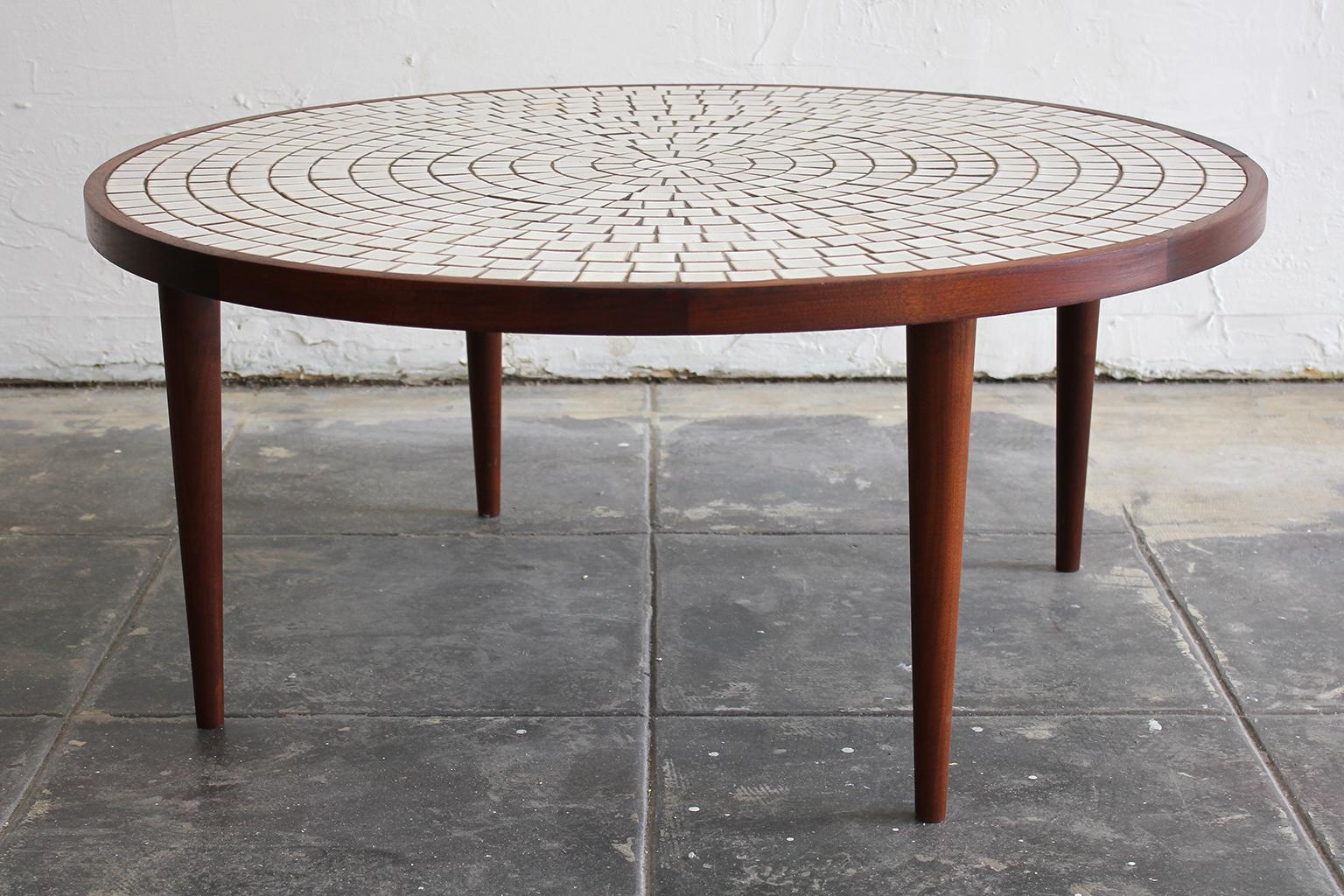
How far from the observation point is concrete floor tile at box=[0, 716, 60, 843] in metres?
1.60

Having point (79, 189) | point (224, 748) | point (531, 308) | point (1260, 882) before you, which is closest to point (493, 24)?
point (79, 189)

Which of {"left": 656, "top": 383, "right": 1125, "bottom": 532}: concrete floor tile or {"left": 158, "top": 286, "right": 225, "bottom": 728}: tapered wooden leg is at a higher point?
{"left": 158, "top": 286, "right": 225, "bottom": 728}: tapered wooden leg

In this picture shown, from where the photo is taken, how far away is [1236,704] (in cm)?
179

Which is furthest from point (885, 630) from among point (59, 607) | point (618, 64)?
point (618, 64)

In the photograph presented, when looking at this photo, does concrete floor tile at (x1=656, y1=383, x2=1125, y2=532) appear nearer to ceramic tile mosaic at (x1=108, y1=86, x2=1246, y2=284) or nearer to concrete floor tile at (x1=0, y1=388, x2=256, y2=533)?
ceramic tile mosaic at (x1=108, y1=86, x2=1246, y2=284)

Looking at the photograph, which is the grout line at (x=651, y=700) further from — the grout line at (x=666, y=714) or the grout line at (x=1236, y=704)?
the grout line at (x=1236, y=704)

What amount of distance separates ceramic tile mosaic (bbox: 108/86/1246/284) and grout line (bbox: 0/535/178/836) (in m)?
0.64

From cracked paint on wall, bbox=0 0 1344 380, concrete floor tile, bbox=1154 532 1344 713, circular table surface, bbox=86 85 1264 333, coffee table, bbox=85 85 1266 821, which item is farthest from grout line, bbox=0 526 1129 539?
cracked paint on wall, bbox=0 0 1344 380

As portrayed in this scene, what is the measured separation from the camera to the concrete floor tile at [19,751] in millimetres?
1601

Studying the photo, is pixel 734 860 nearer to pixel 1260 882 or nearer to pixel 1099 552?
pixel 1260 882

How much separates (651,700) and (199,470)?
60cm

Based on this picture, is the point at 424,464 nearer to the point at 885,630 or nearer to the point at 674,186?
the point at 885,630

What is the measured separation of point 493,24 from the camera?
9.71 ft

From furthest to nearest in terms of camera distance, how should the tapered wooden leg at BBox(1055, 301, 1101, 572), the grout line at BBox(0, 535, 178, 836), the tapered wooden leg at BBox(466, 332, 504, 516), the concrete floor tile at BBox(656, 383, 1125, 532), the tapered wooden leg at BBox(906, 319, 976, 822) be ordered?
the concrete floor tile at BBox(656, 383, 1125, 532) → the tapered wooden leg at BBox(466, 332, 504, 516) → the tapered wooden leg at BBox(1055, 301, 1101, 572) → the grout line at BBox(0, 535, 178, 836) → the tapered wooden leg at BBox(906, 319, 976, 822)
